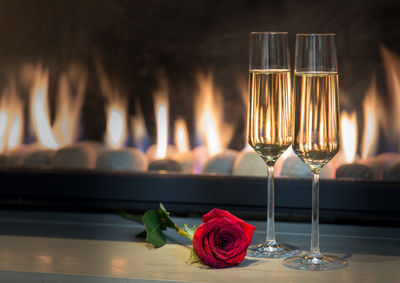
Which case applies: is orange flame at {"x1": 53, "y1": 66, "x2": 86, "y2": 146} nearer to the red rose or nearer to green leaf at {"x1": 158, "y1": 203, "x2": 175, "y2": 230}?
green leaf at {"x1": 158, "y1": 203, "x2": 175, "y2": 230}

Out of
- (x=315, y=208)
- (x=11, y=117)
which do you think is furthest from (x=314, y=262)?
(x=11, y=117)

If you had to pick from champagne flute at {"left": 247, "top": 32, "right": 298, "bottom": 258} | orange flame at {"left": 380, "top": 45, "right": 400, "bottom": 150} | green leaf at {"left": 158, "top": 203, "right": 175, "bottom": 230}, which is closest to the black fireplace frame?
orange flame at {"left": 380, "top": 45, "right": 400, "bottom": 150}

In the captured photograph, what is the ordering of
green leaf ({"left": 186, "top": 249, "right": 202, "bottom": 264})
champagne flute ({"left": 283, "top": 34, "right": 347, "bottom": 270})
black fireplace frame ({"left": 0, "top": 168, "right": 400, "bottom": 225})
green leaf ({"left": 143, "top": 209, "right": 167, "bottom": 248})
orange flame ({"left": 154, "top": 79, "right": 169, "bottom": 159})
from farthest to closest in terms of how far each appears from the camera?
orange flame ({"left": 154, "top": 79, "right": 169, "bottom": 159}), black fireplace frame ({"left": 0, "top": 168, "right": 400, "bottom": 225}), green leaf ({"left": 143, "top": 209, "right": 167, "bottom": 248}), green leaf ({"left": 186, "top": 249, "right": 202, "bottom": 264}), champagne flute ({"left": 283, "top": 34, "right": 347, "bottom": 270})

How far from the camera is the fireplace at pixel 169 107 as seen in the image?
55.1 inches

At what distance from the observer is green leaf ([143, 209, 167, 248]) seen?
47.5 inches

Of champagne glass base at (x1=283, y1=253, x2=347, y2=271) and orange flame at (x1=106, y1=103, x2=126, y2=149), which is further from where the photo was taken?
orange flame at (x1=106, y1=103, x2=126, y2=149)

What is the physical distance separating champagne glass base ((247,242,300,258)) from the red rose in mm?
90

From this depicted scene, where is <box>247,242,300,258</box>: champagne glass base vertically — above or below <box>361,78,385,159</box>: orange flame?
below

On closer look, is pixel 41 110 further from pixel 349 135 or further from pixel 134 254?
pixel 349 135

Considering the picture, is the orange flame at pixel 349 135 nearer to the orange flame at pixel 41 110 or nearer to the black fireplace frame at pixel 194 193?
the black fireplace frame at pixel 194 193

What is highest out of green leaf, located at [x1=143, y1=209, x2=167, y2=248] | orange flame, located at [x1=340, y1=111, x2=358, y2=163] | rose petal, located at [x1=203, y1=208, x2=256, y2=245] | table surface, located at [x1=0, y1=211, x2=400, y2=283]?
orange flame, located at [x1=340, y1=111, x2=358, y2=163]

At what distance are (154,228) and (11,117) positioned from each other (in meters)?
0.57

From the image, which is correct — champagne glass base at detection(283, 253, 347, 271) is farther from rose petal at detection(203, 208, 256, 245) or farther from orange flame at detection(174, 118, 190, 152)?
orange flame at detection(174, 118, 190, 152)

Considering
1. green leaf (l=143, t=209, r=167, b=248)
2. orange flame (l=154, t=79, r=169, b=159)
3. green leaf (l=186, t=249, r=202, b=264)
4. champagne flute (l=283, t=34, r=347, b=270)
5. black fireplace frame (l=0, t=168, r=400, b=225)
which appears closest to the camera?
champagne flute (l=283, t=34, r=347, b=270)
